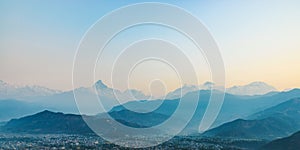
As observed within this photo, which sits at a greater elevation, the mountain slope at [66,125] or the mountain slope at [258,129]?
the mountain slope at [66,125]

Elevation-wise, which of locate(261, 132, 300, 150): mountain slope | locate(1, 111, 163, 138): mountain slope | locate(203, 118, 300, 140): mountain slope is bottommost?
locate(261, 132, 300, 150): mountain slope

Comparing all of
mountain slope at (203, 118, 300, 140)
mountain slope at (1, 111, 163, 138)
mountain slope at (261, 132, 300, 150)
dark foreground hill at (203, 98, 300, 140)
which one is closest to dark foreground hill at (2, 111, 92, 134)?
mountain slope at (1, 111, 163, 138)

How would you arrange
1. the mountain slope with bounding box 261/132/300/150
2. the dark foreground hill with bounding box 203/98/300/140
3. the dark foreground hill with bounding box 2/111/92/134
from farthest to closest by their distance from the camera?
the dark foreground hill with bounding box 2/111/92/134
the dark foreground hill with bounding box 203/98/300/140
the mountain slope with bounding box 261/132/300/150

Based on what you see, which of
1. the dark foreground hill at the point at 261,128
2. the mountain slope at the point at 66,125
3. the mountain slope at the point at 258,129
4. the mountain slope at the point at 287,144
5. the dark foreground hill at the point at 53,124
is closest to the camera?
the mountain slope at the point at 287,144

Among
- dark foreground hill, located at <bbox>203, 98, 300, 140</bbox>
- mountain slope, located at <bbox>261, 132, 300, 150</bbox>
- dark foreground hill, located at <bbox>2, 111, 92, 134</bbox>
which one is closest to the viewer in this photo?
mountain slope, located at <bbox>261, 132, 300, 150</bbox>

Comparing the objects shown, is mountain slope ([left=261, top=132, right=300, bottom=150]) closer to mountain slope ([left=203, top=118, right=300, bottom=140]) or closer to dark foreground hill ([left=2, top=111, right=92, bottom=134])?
mountain slope ([left=203, top=118, right=300, bottom=140])

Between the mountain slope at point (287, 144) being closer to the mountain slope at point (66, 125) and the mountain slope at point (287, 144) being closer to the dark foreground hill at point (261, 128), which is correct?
the dark foreground hill at point (261, 128)

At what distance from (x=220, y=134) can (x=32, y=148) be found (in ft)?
266

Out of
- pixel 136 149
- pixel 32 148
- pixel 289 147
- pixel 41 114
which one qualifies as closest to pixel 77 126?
pixel 41 114

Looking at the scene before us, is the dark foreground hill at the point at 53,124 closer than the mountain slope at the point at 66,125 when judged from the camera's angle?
No

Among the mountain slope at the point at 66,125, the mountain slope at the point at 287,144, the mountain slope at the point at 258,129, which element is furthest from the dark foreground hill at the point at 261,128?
the mountain slope at the point at 287,144

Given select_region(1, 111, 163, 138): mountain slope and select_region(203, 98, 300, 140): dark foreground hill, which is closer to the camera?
select_region(203, 98, 300, 140): dark foreground hill

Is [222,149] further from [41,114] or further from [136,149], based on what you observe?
[41,114]

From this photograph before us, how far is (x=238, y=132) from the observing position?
446 ft
